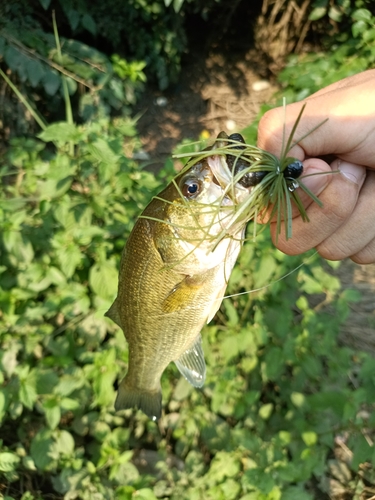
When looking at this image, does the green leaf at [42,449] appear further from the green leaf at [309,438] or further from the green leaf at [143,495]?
the green leaf at [309,438]

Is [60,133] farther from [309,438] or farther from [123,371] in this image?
[309,438]

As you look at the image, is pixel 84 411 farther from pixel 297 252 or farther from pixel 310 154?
pixel 310 154

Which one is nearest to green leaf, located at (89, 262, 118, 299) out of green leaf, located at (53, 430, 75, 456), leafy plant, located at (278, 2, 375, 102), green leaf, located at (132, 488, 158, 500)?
green leaf, located at (53, 430, 75, 456)

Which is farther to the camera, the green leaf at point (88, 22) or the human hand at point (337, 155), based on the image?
the green leaf at point (88, 22)

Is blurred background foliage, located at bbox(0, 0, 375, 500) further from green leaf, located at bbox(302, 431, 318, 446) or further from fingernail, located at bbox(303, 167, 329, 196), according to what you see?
fingernail, located at bbox(303, 167, 329, 196)

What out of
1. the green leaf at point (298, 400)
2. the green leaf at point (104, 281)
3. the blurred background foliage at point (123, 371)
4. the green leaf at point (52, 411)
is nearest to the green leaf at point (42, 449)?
the blurred background foliage at point (123, 371)

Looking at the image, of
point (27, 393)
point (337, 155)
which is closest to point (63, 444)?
point (27, 393)
